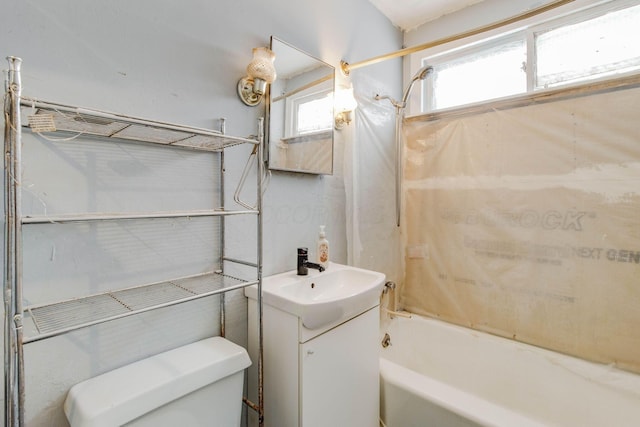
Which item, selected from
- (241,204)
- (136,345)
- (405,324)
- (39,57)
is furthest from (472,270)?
(39,57)

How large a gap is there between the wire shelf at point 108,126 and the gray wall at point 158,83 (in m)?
0.07

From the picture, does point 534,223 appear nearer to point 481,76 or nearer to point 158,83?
point 481,76

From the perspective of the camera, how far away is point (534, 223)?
5.68ft

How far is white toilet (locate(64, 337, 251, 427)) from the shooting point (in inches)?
29.3

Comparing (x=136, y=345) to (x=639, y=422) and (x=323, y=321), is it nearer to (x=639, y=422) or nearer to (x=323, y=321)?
(x=323, y=321)

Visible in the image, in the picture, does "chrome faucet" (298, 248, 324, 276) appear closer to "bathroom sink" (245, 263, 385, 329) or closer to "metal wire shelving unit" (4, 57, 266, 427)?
"bathroom sink" (245, 263, 385, 329)

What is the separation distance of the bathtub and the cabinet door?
5.7 inches

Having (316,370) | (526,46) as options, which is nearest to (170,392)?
(316,370)

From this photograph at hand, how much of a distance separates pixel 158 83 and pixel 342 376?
49.4 inches

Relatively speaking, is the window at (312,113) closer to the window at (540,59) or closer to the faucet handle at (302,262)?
the faucet handle at (302,262)

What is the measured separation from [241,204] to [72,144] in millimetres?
547

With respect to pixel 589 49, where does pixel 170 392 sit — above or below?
below

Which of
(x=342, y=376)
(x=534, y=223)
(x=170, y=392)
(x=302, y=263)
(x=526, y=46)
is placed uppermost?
(x=526, y=46)

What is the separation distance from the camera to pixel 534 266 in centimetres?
174
